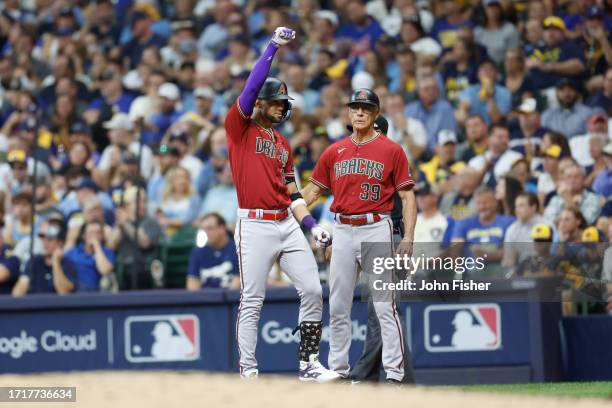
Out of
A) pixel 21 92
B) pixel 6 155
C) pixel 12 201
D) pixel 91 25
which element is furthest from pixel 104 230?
pixel 91 25

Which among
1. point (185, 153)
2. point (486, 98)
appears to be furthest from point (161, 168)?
point (486, 98)

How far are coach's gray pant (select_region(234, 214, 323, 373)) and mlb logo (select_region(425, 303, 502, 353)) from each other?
92.7 inches

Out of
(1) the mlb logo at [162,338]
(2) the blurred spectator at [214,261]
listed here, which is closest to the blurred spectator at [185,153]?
(2) the blurred spectator at [214,261]

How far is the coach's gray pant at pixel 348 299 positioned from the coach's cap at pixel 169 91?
7582 mm

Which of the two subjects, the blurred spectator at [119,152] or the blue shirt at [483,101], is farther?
the blurred spectator at [119,152]

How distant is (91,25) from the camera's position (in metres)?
18.2

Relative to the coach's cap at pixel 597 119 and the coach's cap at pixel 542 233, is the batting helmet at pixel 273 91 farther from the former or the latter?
the coach's cap at pixel 597 119

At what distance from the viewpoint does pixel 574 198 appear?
11.6 metres

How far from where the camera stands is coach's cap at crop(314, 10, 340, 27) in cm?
1598

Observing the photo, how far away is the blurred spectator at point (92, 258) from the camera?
12.6m

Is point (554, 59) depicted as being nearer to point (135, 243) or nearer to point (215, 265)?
point (215, 265)

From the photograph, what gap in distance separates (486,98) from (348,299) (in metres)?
5.73

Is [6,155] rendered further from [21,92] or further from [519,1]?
[519,1]

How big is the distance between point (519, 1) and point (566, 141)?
10.0 ft
